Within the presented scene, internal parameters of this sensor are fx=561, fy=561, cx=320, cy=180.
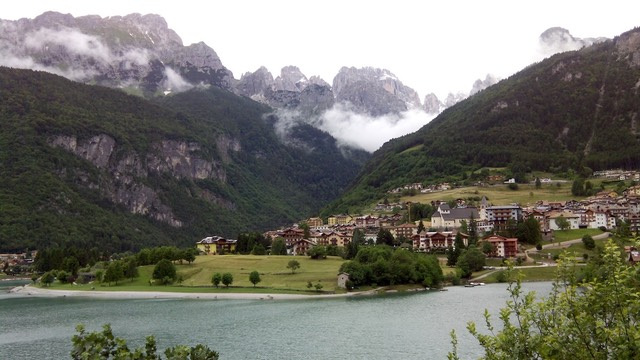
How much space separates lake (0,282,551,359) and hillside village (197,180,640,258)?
37199 millimetres

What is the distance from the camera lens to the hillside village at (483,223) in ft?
426

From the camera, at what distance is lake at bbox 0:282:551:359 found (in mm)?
49031

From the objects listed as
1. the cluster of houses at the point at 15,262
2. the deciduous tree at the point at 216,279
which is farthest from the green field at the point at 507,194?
the cluster of houses at the point at 15,262

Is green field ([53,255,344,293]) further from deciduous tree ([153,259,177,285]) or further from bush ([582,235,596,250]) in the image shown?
bush ([582,235,596,250])

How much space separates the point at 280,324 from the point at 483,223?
9232cm

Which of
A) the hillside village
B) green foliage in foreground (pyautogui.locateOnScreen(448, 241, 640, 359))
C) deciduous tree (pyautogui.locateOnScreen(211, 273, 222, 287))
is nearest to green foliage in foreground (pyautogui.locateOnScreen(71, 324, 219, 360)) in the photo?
green foliage in foreground (pyautogui.locateOnScreen(448, 241, 640, 359))

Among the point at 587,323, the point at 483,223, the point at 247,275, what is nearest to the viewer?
the point at 587,323

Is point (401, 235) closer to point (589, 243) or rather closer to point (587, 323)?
point (589, 243)

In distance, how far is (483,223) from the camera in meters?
144

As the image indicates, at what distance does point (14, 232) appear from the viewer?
196 meters

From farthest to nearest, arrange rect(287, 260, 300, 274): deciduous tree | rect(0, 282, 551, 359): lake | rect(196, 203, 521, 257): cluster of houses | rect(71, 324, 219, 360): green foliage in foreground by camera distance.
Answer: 1. rect(196, 203, 521, 257): cluster of houses
2. rect(287, 260, 300, 274): deciduous tree
3. rect(0, 282, 551, 359): lake
4. rect(71, 324, 219, 360): green foliage in foreground

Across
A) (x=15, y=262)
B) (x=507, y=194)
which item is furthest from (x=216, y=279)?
(x=15, y=262)

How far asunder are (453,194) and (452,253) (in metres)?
68.2

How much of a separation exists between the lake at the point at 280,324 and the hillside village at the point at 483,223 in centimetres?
3720
